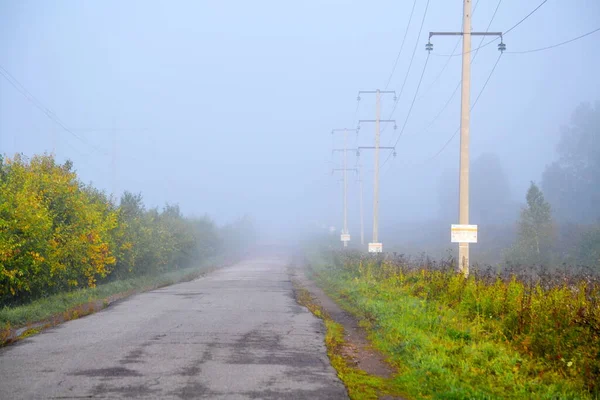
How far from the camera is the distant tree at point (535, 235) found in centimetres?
4266

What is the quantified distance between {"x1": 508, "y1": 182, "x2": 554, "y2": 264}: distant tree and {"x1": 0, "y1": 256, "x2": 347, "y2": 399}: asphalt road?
32294 millimetres

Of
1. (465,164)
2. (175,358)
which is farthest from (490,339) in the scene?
(465,164)

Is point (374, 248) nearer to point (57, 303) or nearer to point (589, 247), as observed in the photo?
point (589, 247)

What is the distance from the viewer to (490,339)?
391 inches

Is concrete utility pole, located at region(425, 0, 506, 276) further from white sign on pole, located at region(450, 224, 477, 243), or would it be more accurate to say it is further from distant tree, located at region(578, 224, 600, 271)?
distant tree, located at region(578, 224, 600, 271)

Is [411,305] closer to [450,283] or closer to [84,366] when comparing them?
[450,283]

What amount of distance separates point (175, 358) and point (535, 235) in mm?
39076

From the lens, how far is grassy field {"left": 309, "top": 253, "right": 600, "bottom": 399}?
7.49 m

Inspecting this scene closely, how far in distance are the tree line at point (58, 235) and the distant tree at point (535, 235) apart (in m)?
25.5

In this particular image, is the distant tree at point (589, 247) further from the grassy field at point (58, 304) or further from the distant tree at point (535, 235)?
the grassy field at point (58, 304)

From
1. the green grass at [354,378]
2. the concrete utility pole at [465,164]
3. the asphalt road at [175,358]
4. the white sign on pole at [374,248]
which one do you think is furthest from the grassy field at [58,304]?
the white sign on pole at [374,248]

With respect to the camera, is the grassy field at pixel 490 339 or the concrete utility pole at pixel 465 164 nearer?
the grassy field at pixel 490 339

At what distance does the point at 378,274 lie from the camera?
21766 mm

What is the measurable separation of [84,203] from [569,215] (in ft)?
242
